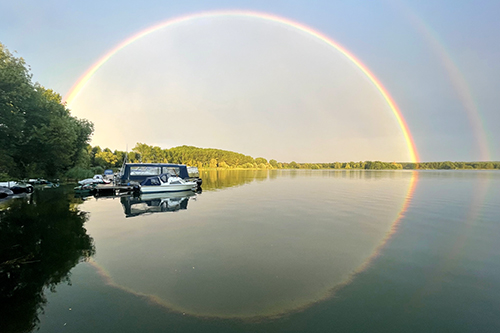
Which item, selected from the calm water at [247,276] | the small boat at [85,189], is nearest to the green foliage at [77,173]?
the small boat at [85,189]

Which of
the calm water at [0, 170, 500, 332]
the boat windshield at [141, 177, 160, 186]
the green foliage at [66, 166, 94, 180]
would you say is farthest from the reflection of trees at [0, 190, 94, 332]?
the green foliage at [66, 166, 94, 180]

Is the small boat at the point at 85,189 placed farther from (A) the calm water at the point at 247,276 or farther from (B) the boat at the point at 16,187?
(A) the calm water at the point at 247,276

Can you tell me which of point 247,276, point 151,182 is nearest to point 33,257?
point 247,276

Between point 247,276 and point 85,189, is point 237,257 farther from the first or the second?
point 85,189

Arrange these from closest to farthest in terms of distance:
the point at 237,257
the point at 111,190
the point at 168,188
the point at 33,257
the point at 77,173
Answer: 1. the point at 33,257
2. the point at 237,257
3. the point at 111,190
4. the point at 168,188
5. the point at 77,173

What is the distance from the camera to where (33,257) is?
28.1 feet

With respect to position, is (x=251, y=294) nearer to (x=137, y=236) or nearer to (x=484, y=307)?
(x=484, y=307)

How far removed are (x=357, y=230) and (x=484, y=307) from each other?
707cm

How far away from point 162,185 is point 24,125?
46.2ft

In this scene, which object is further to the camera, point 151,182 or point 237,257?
point 151,182

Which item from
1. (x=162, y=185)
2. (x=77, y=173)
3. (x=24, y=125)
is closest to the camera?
(x=24, y=125)

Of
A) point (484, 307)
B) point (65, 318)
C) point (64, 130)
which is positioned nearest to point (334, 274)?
point (484, 307)

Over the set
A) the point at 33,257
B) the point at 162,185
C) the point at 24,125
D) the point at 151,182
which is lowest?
the point at 33,257

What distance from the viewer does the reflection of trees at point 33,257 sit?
5543 mm
